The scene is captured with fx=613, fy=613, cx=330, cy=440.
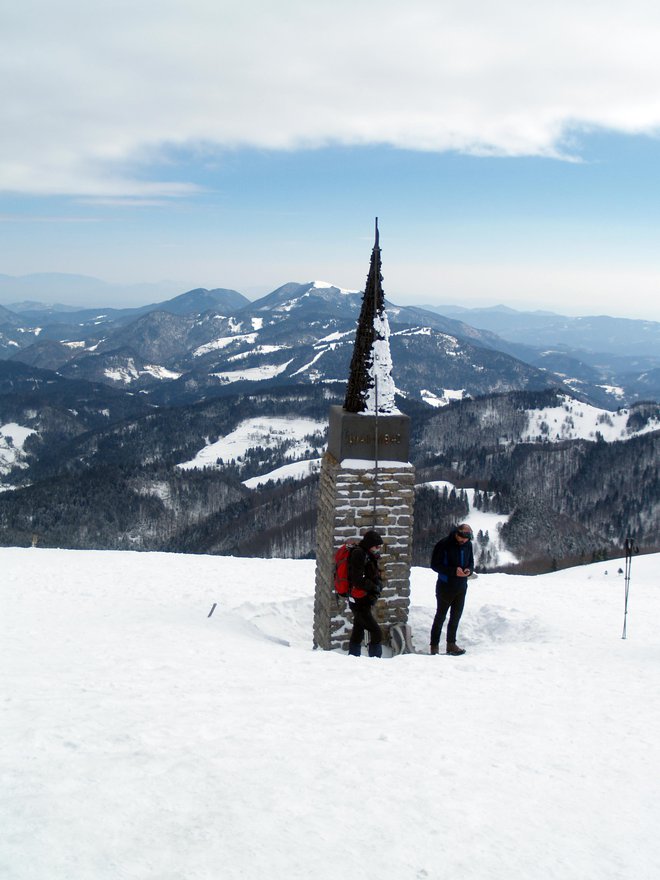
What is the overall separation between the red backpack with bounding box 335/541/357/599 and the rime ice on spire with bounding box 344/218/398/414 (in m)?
2.64

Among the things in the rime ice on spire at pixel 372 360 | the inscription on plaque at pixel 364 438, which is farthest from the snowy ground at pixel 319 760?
the rime ice on spire at pixel 372 360

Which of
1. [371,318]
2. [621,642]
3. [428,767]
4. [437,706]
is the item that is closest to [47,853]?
[428,767]

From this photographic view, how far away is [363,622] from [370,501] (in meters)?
2.10

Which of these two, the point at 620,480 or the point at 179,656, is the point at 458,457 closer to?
the point at 620,480

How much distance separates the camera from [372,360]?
11641mm

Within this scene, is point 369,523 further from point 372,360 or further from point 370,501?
point 372,360

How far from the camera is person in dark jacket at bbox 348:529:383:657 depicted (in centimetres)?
999

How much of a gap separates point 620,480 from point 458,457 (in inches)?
1899

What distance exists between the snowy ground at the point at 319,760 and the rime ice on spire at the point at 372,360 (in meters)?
4.55

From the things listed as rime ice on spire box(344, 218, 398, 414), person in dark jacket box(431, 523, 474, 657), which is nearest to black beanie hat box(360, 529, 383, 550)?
person in dark jacket box(431, 523, 474, 657)

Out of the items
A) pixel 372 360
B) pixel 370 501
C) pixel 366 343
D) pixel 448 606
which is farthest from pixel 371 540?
pixel 366 343

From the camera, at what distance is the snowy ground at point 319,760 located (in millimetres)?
4090

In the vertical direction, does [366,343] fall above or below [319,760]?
above

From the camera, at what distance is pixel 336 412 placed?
11.8 metres
